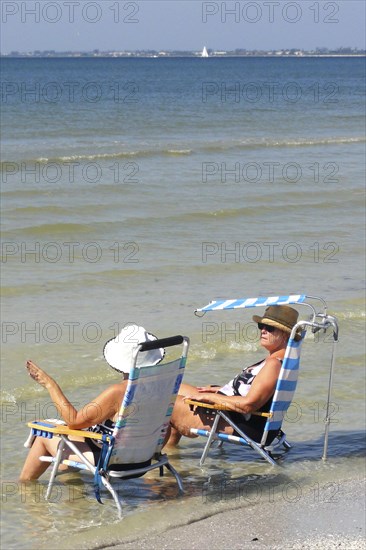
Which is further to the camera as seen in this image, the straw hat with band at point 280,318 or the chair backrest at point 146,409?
the straw hat with band at point 280,318

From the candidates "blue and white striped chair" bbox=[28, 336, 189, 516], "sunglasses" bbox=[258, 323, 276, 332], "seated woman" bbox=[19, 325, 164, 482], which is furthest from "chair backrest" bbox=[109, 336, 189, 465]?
"sunglasses" bbox=[258, 323, 276, 332]

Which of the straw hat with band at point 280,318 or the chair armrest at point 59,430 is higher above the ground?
the straw hat with band at point 280,318

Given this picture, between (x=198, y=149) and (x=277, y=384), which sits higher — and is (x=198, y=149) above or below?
above

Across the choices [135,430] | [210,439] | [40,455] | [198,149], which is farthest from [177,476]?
[198,149]

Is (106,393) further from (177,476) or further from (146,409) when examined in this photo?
(177,476)

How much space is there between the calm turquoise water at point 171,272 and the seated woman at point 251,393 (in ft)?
0.98

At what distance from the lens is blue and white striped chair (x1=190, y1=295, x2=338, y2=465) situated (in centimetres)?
579

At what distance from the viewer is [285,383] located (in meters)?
5.89

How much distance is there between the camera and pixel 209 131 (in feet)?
101

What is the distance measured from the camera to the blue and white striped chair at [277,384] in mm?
5785

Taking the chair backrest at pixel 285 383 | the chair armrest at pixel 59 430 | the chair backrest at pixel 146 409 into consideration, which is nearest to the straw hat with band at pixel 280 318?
the chair backrest at pixel 285 383

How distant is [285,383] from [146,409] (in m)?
0.91

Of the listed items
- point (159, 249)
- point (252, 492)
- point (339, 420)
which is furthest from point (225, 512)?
point (159, 249)

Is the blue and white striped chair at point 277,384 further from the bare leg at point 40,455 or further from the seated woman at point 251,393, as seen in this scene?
the bare leg at point 40,455
